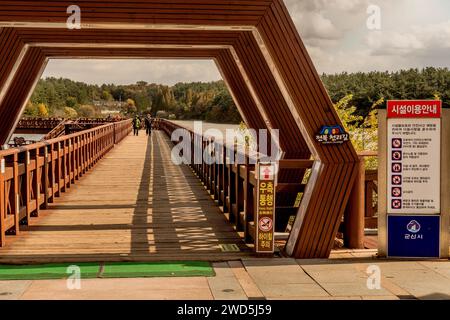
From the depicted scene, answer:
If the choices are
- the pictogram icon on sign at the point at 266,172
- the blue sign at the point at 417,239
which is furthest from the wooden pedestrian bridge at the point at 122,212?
the blue sign at the point at 417,239

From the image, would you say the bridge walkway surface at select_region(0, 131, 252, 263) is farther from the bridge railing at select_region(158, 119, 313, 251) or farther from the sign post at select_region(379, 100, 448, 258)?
the sign post at select_region(379, 100, 448, 258)

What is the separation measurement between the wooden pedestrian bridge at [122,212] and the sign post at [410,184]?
3.15 ft

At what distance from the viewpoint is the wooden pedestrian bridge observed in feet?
21.9

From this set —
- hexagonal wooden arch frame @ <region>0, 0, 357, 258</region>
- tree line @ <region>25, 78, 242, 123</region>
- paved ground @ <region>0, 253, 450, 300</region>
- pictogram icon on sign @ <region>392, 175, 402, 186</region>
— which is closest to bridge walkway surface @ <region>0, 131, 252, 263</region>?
paved ground @ <region>0, 253, 450, 300</region>

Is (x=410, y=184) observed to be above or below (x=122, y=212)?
above

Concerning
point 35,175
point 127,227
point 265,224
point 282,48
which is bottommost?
point 127,227

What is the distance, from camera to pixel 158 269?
→ 5820 millimetres

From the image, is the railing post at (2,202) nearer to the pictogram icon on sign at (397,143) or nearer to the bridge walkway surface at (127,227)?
the bridge walkway surface at (127,227)

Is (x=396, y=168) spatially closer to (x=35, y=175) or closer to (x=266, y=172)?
(x=266, y=172)

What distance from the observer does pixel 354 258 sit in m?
6.40

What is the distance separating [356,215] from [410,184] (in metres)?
0.78

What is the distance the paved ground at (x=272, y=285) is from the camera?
4.92m

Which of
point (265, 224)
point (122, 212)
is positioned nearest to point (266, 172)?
point (265, 224)
